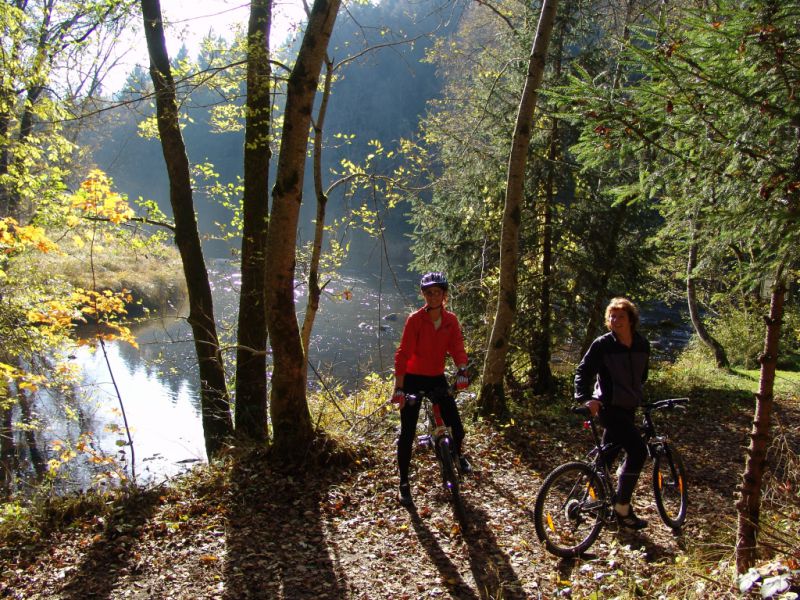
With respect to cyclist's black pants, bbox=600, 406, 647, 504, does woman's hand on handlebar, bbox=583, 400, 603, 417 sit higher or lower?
higher

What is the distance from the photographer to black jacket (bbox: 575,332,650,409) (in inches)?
165

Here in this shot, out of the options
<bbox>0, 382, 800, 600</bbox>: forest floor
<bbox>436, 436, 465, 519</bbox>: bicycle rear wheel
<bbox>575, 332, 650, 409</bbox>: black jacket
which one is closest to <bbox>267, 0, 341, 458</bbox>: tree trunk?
<bbox>0, 382, 800, 600</bbox>: forest floor

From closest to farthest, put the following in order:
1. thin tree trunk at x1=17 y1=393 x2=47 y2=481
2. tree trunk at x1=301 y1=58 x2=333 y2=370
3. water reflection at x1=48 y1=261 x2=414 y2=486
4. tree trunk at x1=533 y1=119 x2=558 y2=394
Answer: tree trunk at x1=301 y1=58 x2=333 y2=370, tree trunk at x1=533 y1=119 x2=558 y2=394, water reflection at x1=48 y1=261 x2=414 y2=486, thin tree trunk at x1=17 y1=393 x2=47 y2=481

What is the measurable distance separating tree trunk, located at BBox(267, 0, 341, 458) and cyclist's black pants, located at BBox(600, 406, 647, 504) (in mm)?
2933

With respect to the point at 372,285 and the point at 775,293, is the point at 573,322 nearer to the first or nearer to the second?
the point at 775,293

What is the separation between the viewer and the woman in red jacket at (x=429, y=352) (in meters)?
4.79

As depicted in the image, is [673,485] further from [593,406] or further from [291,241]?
[291,241]

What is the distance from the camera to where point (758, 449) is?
124 inches

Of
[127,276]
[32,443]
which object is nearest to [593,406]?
[32,443]

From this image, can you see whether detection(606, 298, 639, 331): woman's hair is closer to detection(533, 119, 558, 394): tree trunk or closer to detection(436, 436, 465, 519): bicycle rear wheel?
detection(436, 436, 465, 519): bicycle rear wheel

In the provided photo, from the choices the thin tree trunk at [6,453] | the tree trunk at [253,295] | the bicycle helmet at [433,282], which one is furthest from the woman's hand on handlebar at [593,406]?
the thin tree trunk at [6,453]

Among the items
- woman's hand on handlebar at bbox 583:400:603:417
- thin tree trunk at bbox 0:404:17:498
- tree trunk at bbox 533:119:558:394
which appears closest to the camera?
woman's hand on handlebar at bbox 583:400:603:417

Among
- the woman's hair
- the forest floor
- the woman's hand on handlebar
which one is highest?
the woman's hair

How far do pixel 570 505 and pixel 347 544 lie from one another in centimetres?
176
